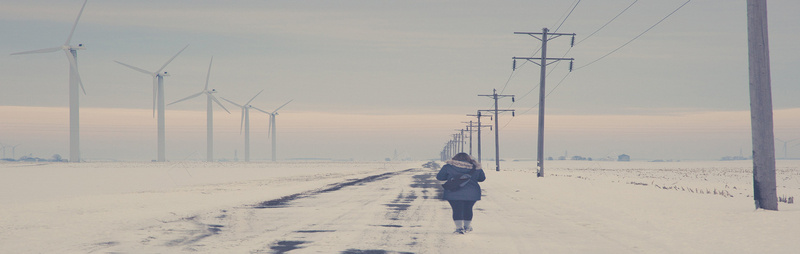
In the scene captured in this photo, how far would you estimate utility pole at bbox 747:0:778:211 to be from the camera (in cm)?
1575

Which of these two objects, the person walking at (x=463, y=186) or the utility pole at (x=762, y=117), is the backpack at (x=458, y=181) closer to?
the person walking at (x=463, y=186)

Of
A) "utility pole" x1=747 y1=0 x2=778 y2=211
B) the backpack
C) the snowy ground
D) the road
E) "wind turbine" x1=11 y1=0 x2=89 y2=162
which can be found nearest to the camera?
Answer: the road

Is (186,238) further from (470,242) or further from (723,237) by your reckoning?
(723,237)

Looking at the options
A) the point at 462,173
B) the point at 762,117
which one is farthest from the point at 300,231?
the point at 762,117

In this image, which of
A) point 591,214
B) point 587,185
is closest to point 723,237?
point 591,214

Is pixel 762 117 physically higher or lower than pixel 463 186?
higher

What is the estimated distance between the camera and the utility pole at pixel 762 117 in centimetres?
1575

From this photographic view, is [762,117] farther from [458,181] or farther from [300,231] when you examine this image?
[300,231]

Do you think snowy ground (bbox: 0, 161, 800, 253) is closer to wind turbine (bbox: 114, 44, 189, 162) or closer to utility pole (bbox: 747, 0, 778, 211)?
utility pole (bbox: 747, 0, 778, 211)

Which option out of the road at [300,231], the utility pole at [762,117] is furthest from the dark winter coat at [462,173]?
the utility pole at [762,117]

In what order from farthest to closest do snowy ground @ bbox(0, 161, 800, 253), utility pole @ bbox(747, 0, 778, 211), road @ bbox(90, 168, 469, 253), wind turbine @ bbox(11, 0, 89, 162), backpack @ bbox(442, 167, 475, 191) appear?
1. wind turbine @ bbox(11, 0, 89, 162)
2. utility pole @ bbox(747, 0, 778, 211)
3. backpack @ bbox(442, 167, 475, 191)
4. snowy ground @ bbox(0, 161, 800, 253)
5. road @ bbox(90, 168, 469, 253)

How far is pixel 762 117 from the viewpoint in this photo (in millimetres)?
15805

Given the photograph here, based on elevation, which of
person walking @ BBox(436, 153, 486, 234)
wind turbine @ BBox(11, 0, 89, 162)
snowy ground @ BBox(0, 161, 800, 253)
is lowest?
snowy ground @ BBox(0, 161, 800, 253)

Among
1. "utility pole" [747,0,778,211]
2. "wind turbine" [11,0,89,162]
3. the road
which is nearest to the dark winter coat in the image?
the road
